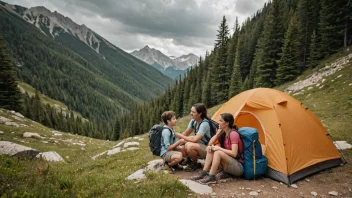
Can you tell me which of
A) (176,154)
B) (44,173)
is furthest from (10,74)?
(176,154)

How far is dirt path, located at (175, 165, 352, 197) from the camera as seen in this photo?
23.0 ft

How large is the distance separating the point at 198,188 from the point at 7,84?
44647mm

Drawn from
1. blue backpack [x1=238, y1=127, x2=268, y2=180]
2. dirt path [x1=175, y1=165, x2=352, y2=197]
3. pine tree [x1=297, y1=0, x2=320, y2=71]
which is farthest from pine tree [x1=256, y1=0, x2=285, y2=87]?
blue backpack [x1=238, y1=127, x2=268, y2=180]

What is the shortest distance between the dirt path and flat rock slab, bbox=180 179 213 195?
255 millimetres

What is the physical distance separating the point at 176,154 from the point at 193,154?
783 millimetres

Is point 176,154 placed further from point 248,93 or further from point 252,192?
point 248,93

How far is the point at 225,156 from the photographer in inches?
295

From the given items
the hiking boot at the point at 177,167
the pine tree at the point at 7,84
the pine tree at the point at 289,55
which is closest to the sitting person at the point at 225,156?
the hiking boot at the point at 177,167

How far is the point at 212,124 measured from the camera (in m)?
8.63

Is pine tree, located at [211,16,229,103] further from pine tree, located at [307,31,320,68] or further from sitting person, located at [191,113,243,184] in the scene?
sitting person, located at [191,113,243,184]

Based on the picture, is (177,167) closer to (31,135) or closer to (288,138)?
(288,138)

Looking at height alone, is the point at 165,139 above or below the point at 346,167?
above

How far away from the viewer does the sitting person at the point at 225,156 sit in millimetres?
7406

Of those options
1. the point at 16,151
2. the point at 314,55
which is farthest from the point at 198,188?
the point at 314,55
